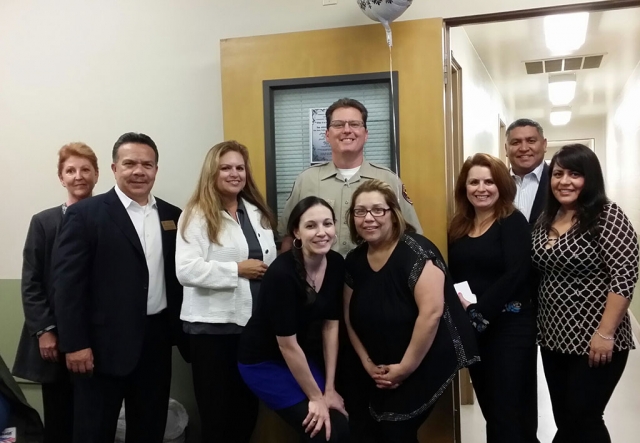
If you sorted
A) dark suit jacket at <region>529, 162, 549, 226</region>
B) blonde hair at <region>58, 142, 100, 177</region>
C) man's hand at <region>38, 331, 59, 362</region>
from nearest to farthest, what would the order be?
man's hand at <region>38, 331, 59, 362</region>, blonde hair at <region>58, 142, 100, 177</region>, dark suit jacket at <region>529, 162, 549, 226</region>

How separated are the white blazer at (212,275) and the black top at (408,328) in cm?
47

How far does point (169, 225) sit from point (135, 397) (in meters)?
0.69

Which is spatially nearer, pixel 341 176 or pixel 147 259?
pixel 147 259

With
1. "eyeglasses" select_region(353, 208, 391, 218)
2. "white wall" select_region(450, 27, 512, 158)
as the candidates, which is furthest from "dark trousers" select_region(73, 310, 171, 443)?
"white wall" select_region(450, 27, 512, 158)

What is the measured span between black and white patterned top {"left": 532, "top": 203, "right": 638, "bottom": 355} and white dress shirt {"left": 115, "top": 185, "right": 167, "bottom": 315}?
1.46 meters

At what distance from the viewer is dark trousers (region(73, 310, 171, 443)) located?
1.93 metres

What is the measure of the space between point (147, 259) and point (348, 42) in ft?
4.22

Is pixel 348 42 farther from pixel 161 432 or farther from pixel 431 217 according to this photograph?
pixel 161 432

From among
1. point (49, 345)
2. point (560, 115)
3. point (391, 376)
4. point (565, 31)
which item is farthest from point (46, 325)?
point (560, 115)

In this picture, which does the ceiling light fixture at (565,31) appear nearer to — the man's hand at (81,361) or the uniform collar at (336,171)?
the uniform collar at (336,171)

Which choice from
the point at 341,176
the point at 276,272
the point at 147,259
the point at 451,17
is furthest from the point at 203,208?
the point at 451,17

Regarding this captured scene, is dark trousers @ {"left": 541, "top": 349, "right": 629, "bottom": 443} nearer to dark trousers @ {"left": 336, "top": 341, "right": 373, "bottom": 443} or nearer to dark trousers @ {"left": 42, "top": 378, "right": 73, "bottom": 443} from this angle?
dark trousers @ {"left": 336, "top": 341, "right": 373, "bottom": 443}

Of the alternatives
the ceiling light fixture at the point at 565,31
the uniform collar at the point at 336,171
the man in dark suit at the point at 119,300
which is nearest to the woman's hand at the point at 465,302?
the uniform collar at the point at 336,171

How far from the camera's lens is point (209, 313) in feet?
6.42
